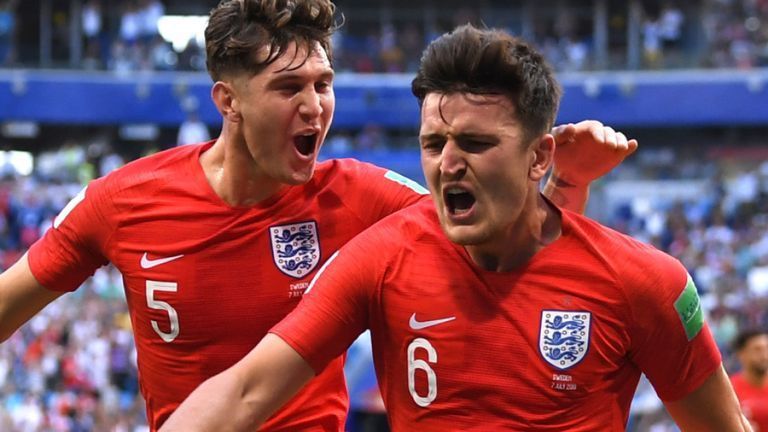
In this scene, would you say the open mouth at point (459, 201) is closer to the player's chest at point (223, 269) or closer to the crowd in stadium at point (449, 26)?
the player's chest at point (223, 269)

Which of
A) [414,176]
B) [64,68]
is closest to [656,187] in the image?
[414,176]

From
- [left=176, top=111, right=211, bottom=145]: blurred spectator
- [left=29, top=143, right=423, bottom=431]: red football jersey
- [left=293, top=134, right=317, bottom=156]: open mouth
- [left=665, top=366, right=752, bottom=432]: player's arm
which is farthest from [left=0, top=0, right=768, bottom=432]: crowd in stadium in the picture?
[left=665, top=366, right=752, bottom=432]: player's arm

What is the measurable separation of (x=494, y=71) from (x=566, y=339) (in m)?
0.66

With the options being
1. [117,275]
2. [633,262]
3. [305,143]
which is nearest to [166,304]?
[305,143]

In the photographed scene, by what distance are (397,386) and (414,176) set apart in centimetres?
2026

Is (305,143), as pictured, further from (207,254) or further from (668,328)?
(668,328)

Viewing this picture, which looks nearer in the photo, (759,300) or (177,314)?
(177,314)

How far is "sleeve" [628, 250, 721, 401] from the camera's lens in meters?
2.94

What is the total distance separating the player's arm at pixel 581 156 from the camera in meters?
3.47

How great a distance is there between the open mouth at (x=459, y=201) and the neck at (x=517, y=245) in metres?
0.15

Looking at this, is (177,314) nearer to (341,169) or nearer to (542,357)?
(341,169)

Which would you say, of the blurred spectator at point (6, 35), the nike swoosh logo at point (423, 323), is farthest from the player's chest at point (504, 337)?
the blurred spectator at point (6, 35)

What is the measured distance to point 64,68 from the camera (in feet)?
87.1

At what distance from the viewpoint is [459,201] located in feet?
9.74
